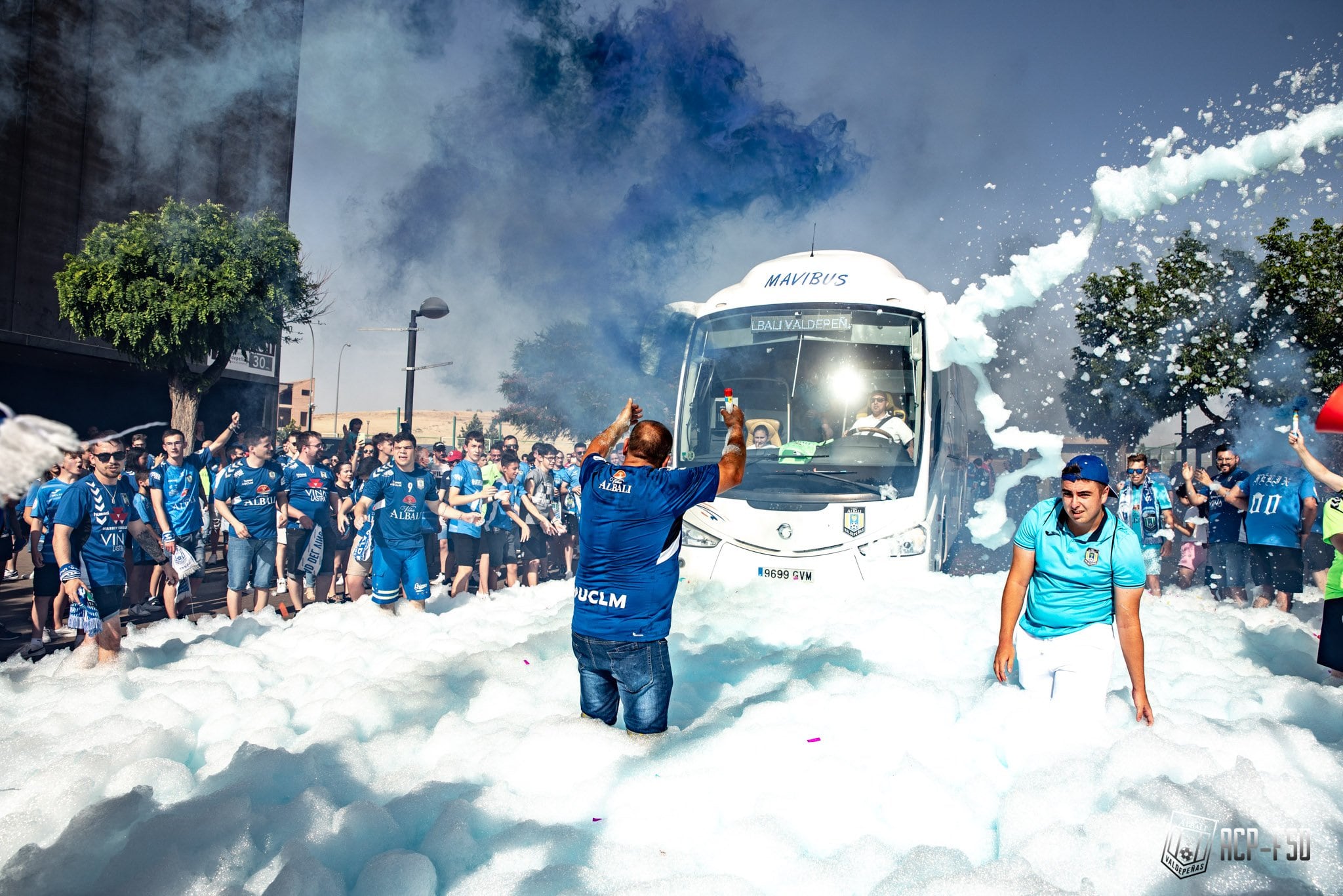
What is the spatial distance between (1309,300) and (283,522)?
63.2 feet

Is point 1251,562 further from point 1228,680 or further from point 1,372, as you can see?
point 1,372

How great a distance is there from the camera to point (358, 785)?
3590 millimetres

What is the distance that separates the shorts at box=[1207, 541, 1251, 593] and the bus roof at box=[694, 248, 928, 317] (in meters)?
4.12

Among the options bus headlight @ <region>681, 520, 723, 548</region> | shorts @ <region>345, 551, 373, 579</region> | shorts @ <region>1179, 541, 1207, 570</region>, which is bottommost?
shorts @ <region>345, 551, 373, 579</region>

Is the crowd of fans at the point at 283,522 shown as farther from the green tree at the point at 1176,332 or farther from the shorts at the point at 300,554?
the green tree at the point at 1176,332

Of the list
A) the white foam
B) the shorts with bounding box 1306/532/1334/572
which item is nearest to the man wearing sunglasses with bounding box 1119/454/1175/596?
the shorts with bounding box 1306/532/1334/572

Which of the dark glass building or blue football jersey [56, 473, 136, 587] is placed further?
the dark glass building

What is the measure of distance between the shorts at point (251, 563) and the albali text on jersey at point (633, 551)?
5.03 m

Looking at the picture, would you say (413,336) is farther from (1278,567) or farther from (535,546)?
(1278,567)

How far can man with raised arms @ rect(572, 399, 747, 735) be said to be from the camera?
11.8 feet

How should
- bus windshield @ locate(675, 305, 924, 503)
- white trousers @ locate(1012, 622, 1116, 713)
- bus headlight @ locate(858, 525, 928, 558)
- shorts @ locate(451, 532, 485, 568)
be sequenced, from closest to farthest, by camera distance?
1. white trousers @ locate(1012, 622, 1116, 713)
2. bus headlight @ locate(858, 525, 928, 558)
3. bus windshield @ locate(675, 305, 924, 503)
4. shorts @ locate(451, 532, 485, 568)

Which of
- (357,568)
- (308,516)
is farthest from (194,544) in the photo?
(357,568)

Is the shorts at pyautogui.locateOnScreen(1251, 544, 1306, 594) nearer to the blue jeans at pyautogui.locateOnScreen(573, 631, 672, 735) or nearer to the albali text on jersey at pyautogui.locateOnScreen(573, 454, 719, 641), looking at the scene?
the albali text on jersey at pyautogui.locateOnScreen(573, 454, 719, 641)

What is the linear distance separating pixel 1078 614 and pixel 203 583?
35.1 ft
